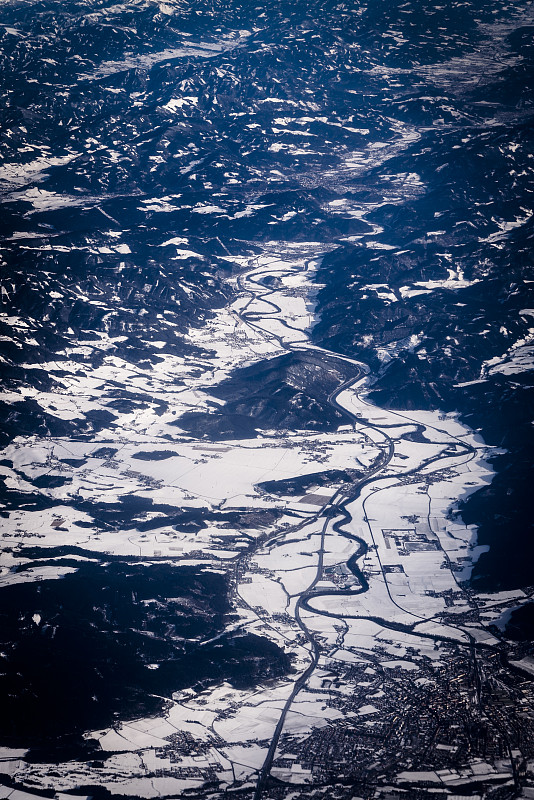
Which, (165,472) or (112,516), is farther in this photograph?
(165,472)

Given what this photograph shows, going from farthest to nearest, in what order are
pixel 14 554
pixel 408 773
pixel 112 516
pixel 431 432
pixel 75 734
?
1. pixel 431 432
2. pixel 112 516
3. pixel 14 554
4. pixel 75 734
5. pixel 408 773

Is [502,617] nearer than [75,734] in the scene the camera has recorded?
No

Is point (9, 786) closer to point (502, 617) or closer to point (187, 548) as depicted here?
point (187, 548)

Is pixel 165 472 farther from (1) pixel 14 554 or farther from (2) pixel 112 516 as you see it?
(1) pixel 14 554

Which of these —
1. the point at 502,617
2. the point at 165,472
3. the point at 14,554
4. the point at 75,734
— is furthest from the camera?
the point at 165,472

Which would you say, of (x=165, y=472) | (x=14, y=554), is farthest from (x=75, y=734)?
(x=165, y=472)

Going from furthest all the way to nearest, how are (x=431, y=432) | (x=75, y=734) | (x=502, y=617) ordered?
(x=431, y=432), (x=502, y=617), (x=75, y=734)

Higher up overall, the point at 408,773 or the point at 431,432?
the point at 408,773

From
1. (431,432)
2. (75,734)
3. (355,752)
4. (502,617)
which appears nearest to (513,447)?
(431,432)

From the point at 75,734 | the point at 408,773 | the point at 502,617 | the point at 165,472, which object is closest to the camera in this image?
the point at 408,773
